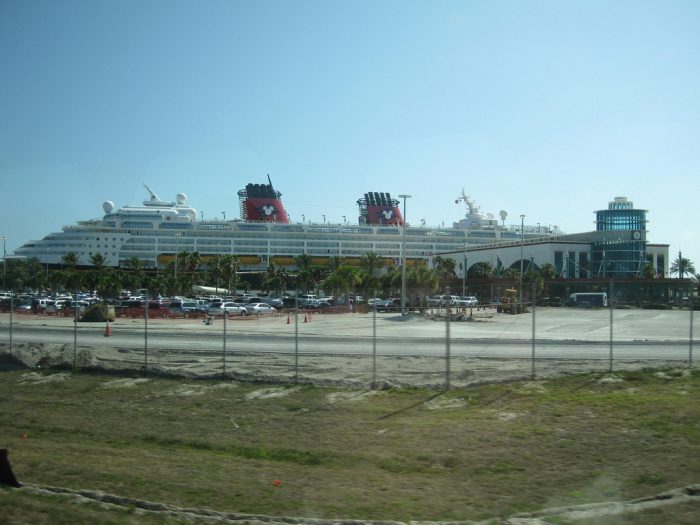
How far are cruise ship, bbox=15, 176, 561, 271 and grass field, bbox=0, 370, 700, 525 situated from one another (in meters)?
96.9

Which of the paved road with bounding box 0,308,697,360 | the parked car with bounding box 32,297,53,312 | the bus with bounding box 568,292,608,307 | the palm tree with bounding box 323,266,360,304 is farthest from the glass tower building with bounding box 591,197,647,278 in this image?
the parked car with bounding box 32,297,53,312

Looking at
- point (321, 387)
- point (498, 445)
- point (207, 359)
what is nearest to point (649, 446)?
point (498, 445)

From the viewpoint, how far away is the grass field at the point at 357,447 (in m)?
7.76

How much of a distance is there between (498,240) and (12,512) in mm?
135679

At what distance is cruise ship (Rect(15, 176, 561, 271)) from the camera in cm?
11506

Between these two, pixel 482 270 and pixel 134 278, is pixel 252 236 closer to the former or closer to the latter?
pixel 134 278

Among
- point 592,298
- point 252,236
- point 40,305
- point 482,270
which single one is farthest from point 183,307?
point 252,236

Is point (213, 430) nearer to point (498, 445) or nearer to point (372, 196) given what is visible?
point (498, 445)

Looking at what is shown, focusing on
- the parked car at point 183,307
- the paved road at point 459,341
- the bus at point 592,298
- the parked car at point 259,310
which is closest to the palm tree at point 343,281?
the parked car at point 259,310

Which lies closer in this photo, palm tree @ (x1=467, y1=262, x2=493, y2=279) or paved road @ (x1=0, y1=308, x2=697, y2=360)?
paved road @ (x1=0, y1=308, x2=697, y2=360)

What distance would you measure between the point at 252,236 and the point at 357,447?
372ft

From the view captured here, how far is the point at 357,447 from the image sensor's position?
34.3 ft

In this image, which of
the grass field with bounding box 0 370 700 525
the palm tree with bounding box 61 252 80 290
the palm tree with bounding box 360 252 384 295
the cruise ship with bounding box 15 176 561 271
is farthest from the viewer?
the cruise ship with bounding box 15 176 561 271

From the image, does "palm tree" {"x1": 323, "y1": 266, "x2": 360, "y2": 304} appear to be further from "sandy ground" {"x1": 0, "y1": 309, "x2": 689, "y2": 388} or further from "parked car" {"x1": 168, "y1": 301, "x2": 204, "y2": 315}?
"sandy ground" {"x1": 0, "y1": 309, "x2": 689, "y2": 388}
